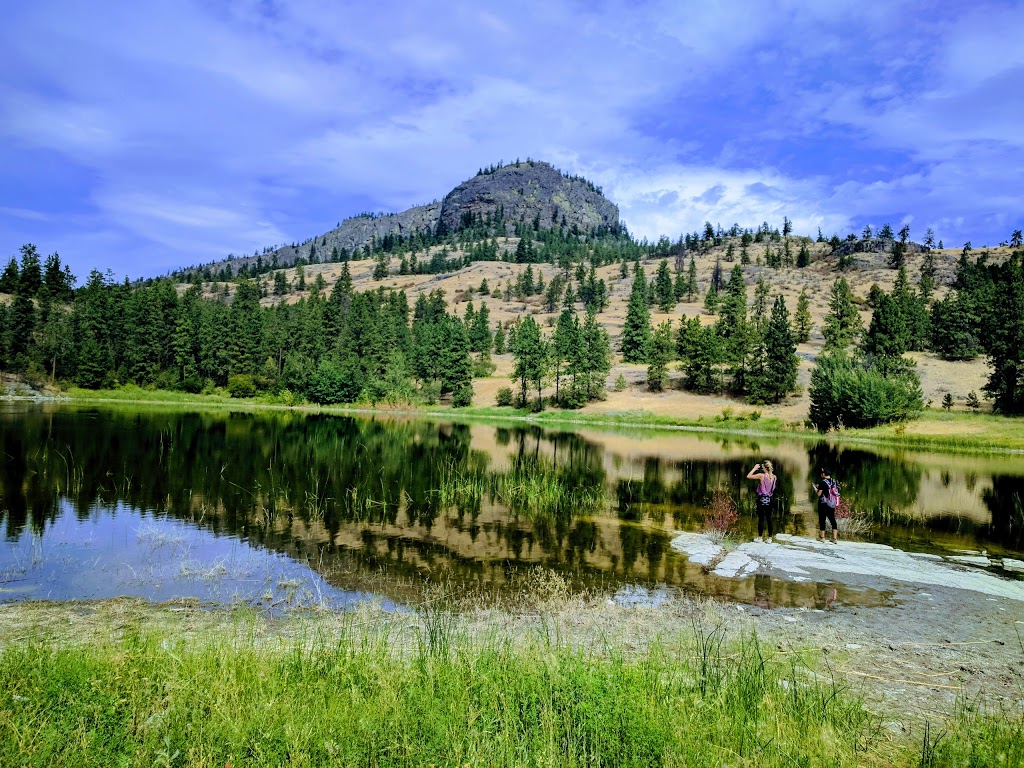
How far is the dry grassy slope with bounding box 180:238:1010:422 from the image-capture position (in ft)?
252

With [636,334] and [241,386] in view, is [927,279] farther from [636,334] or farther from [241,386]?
[241,386]

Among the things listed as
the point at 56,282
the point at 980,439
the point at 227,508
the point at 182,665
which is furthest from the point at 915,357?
the point at 56,282

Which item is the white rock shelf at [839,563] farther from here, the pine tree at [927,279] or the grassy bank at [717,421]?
the pine tree at [927,279]

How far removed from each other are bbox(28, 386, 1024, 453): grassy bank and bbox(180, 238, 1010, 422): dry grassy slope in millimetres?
4099

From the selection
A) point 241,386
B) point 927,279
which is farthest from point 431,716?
point 927,279

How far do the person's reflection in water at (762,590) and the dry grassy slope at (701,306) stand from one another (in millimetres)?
60255

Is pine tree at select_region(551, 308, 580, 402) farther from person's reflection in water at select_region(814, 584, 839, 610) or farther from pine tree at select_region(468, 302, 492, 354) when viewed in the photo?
person's reflection in water at select_region(814, 584, 839, 610)

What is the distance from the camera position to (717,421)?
70.0 m

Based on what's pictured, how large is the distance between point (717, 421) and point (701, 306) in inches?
2872

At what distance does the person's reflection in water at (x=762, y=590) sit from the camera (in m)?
12.4

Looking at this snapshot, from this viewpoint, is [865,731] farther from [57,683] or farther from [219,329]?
[219,329]

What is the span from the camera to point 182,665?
6.80m

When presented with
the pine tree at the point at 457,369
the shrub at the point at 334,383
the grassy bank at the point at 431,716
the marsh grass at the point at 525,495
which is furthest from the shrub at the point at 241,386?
the grassy bank at the point at 431,716

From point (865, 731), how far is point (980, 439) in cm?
5866
